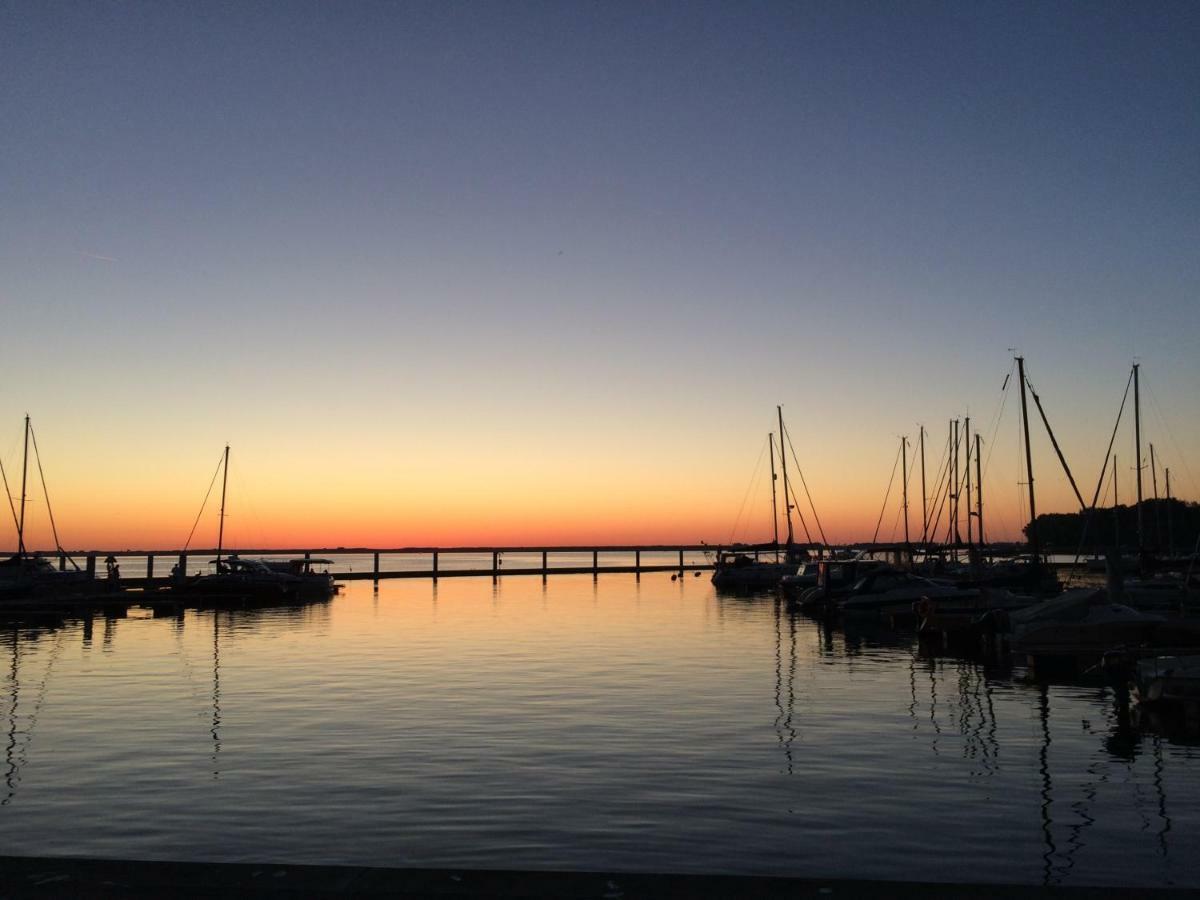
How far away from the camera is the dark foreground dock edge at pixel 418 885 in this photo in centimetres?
848

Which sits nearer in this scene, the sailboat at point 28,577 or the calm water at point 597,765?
the calm water at point 597,765

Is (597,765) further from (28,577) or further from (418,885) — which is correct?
(28,577)

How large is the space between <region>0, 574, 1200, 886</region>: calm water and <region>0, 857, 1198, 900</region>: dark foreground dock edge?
3816 mm

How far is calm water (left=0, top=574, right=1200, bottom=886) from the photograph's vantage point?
44.5 feet

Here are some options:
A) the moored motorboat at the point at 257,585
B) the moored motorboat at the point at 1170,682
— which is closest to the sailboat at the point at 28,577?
the moored motorboat at the point at 257,585

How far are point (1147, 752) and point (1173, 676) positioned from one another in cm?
383

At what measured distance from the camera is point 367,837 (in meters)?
14.0

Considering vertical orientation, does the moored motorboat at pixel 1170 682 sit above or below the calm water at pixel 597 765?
above

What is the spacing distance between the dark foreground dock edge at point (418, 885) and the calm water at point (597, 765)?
150 inches

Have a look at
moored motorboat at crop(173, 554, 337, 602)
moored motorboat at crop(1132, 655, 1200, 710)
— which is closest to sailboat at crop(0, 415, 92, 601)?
moored motorboat at crop(173, 554, 337, 602)

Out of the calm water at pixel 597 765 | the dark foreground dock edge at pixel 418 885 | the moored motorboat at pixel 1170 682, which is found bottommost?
the calm water at pixel 597 765

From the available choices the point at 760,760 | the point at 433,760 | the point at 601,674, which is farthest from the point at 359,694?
the point at 760,760

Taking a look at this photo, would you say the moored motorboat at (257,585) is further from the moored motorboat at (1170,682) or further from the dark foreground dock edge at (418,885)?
the dark foreground dock edge at (418,885)

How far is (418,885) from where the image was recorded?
8.77 m
